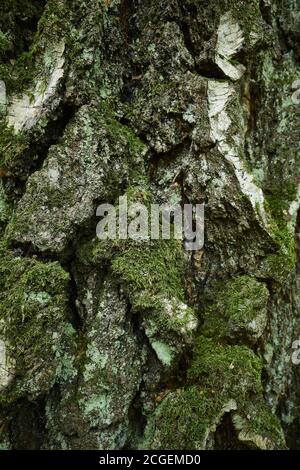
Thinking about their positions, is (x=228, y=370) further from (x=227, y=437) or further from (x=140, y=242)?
(x=140, y=242)

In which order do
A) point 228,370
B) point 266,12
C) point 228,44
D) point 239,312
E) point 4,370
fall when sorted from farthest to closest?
1. point 266,12
2. point 228,44
3. point 239,312
4. point 228,370
5. point 4,370

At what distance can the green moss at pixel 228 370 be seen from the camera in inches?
90.7

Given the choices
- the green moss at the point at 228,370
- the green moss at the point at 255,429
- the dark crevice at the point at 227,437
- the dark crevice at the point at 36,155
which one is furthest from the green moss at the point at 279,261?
the dark crevice at the point at 36,155

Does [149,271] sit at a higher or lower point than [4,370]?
higher

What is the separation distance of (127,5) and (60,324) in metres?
2.15

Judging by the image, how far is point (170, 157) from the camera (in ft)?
8.77

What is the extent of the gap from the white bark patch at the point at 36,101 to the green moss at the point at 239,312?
5.19 feet

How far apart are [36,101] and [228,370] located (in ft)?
6.46

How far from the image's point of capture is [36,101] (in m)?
2.52

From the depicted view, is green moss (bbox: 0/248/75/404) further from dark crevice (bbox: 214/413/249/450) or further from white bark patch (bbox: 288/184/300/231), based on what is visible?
white bark patch (bbox: 288/184/300/231)

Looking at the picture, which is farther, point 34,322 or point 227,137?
point 227,137

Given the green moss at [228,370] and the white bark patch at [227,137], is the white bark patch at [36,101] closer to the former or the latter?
the white bark patch at [227,137]

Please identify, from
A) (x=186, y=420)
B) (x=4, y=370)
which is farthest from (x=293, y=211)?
(x=4, y=370)
